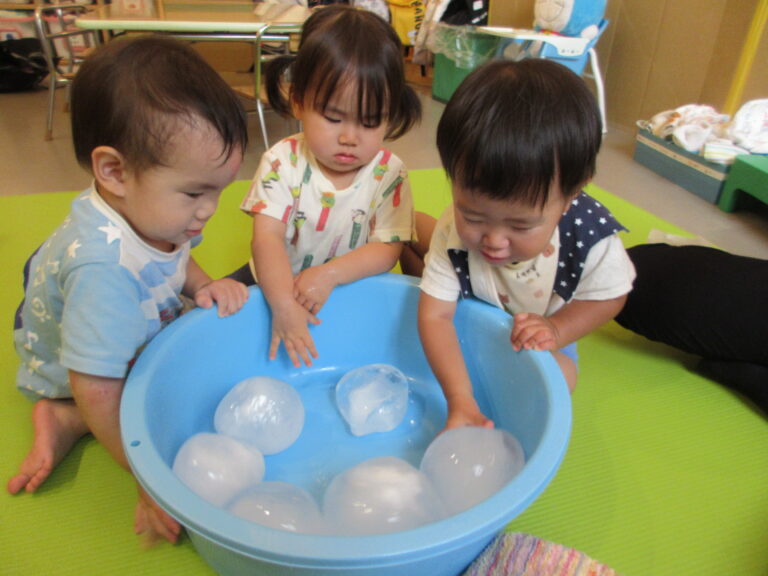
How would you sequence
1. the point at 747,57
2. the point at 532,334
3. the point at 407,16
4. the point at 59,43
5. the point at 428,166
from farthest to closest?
the point at 59,43, the point at 407,16, the point at 428,166, the point at 747,57, the point at 532,334

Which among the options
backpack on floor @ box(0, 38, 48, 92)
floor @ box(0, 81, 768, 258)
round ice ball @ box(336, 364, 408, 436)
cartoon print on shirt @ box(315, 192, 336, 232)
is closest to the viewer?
round ice ball @ box(336, 364, 408, 436)

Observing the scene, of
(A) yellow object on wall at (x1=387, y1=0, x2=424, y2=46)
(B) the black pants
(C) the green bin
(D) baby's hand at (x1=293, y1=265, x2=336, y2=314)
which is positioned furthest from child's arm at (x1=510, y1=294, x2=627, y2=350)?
(A) yellow object on wall at (x1=387, y1=0, x2=424, y2=46)

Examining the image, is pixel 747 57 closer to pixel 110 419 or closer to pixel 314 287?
pixel 314 287

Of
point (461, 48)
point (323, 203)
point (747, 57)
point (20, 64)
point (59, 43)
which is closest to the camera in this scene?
point (323, 203)

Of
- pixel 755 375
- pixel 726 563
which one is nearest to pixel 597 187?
pixel 755 375

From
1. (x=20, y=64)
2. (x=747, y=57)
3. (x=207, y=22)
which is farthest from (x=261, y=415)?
(x=20, y=64)

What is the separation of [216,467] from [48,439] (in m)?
0.29

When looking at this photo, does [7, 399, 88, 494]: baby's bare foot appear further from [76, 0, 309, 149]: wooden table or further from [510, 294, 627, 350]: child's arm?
[76, 0, 309, 149]: wooden table

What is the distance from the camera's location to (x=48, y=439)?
765 mm

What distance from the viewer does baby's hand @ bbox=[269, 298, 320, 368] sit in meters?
0.86

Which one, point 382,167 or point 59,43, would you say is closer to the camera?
point 382,167

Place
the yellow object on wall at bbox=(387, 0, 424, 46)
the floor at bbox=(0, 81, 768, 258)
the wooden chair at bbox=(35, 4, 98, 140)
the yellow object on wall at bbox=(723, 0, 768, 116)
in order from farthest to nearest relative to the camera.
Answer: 1. the yellow object on wall at bbox=(387, 0, 424, 46)
2. the wooden chair at bbox=(35, 4, 98, 140)
3. the yellow object on wall at bbox=(723, 0, 768, 116)
4. the floor at bbox=(0, 81, 768, 258)

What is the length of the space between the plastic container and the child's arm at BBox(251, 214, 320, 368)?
1.2 inches

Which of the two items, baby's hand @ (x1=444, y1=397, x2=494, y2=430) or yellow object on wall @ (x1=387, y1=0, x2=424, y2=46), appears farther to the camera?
yellow object on wall @ (x1=387, y1=0, x2=424, y2=46)
